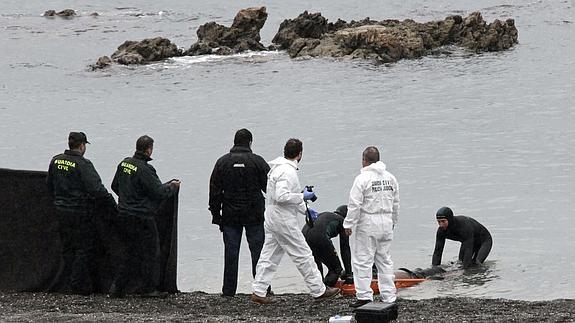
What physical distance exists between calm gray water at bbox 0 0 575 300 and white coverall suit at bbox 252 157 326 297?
3328 millimetres

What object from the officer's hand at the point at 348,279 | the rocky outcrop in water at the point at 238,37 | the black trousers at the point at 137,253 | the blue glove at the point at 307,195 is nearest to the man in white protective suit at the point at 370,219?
the blue glove at the point at 307,195

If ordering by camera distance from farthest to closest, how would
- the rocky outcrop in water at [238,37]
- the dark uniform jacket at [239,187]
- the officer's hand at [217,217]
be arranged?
1. the rocky outcrop in water at [238,37]
2. the officer's hand at [217,217]
3. the dark uniform jacket at [239,187]

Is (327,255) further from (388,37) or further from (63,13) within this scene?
(63,13)

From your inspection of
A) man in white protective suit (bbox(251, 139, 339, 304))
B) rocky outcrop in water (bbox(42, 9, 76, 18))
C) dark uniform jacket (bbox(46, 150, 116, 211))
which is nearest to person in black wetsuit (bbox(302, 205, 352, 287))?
man in white protective suit (bbox(251, 139, 339, 304))

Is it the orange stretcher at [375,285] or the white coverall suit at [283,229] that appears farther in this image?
the orange stretcher at [375,285]

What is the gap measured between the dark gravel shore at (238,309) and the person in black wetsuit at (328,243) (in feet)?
3.88

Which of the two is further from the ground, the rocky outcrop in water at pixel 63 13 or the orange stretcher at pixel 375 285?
the rocky outcrop in water at pixel 63 13

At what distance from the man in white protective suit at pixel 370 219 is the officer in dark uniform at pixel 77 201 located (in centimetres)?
283

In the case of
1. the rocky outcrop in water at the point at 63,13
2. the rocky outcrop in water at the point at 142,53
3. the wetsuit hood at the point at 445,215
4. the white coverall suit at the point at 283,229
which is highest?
the rocky outcrop in water at the point at 63,13

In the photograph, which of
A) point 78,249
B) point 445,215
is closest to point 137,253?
point 78,249

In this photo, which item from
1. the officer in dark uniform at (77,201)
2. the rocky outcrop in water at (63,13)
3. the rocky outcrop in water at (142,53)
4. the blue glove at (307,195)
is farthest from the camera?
the rocky outcrop in water at (63,13)

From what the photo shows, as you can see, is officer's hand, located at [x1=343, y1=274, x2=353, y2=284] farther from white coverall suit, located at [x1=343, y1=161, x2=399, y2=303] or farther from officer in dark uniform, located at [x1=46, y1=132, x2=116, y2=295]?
officer in dark uniform, located at [x1=46, y1=132, x2=116, y2=295]

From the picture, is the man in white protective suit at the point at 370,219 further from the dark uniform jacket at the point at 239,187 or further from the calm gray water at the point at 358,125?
the calm gray water at the point at 358,125

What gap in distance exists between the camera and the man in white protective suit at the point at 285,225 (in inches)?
488
